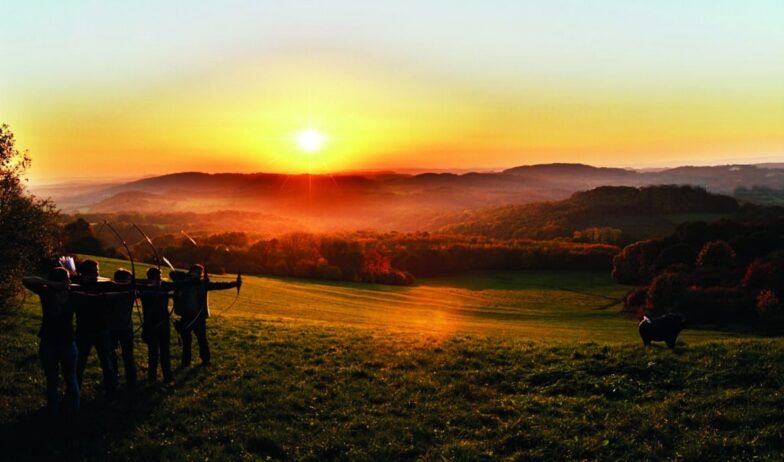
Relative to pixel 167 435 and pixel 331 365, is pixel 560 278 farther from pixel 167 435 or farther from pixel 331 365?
pixel 167 435

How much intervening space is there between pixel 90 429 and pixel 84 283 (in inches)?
149

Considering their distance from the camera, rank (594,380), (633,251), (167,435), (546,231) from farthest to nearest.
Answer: (546,231)
(633,251)
(594,380)
(167,435)

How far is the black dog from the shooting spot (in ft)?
58.8

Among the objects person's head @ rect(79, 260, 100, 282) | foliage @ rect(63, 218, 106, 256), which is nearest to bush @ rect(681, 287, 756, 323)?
person's head @ rect(79, 260, 100, 282)

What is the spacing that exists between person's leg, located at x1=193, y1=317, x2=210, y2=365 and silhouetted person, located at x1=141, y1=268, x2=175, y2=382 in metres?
1.43

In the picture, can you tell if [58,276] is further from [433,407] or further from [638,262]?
[638,262]

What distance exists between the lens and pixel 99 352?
1398 cm

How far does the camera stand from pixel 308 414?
13.8m

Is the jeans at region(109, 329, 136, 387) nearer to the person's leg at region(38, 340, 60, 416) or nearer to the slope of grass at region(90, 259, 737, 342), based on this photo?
the person's leg at region(38, 340, 60, 416)

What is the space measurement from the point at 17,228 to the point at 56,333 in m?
14.4

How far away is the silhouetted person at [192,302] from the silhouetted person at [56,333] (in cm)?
341

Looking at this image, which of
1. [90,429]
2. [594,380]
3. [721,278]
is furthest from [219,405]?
[721,278]

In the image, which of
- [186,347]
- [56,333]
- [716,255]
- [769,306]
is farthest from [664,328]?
[716,255]

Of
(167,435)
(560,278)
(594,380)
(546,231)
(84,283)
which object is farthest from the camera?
(546,231)
